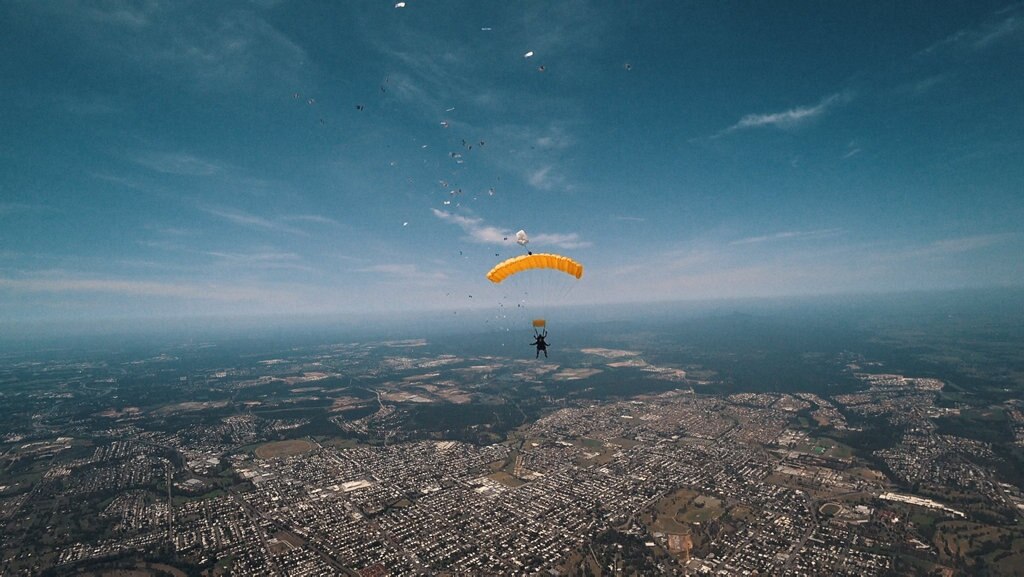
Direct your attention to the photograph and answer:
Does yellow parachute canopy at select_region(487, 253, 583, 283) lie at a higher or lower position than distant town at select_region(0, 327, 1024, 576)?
higher

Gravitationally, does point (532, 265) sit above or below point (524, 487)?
above

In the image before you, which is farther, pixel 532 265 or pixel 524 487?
pixel 524 487

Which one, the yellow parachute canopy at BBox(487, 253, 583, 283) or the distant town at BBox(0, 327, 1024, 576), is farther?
the distant town at BBox(0, 327, 1024, 576)

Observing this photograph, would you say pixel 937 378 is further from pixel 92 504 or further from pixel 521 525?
pixel 92 504

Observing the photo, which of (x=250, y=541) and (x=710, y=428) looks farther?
(x=710, y=428)

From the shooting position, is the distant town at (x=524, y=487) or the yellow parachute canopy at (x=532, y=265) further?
the distant town at (x=524, y=487)

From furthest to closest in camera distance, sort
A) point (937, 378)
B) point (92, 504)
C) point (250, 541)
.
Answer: point (937, 378)
point (92, 504)
point (250, 541)

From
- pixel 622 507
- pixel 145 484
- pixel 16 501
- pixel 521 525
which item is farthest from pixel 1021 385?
pixel 16 501

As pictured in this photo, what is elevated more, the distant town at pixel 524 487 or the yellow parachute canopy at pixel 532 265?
the yellow parachute canopy at pixel 532 265
